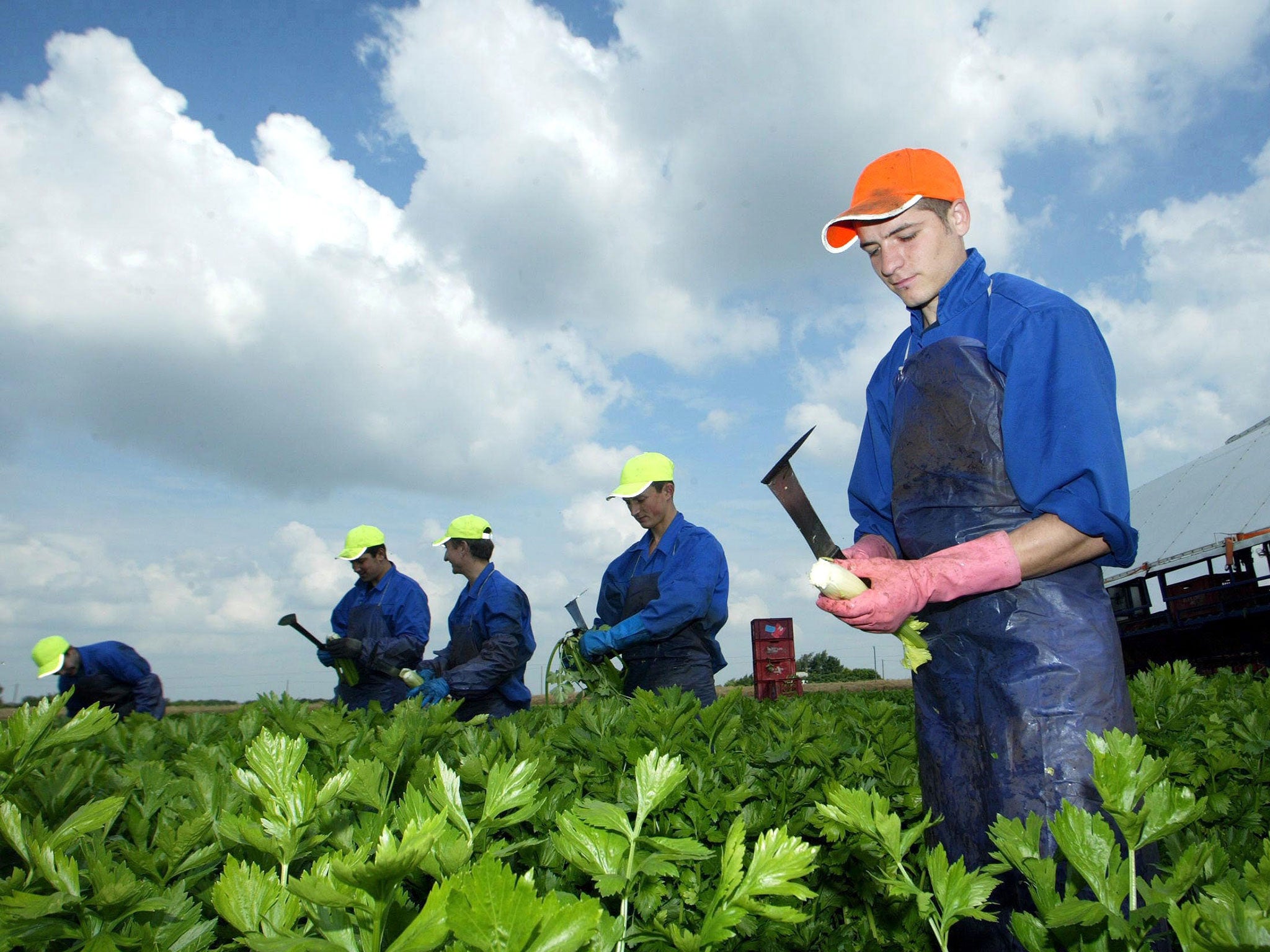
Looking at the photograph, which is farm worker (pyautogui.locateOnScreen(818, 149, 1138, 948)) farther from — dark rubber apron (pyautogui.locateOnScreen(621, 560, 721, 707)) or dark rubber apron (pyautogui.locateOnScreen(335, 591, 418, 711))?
dark rubber apron (pyautogui.locateOnScreen(335, 591, 418, 711))

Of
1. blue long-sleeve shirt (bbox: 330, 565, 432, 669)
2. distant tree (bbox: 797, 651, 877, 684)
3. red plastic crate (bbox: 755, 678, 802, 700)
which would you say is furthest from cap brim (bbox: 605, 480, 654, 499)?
distant tree (bbox: 797, 651, 877, 684)

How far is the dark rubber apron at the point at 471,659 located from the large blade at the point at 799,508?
4136mm

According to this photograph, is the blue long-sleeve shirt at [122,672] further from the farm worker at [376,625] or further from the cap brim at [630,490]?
the cap brim at [630,490]

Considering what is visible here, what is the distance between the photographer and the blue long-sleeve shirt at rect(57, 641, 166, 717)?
29.0 feet

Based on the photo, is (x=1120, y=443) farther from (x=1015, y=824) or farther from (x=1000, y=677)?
(x=1015, y=824)

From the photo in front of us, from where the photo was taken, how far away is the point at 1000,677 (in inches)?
79.3

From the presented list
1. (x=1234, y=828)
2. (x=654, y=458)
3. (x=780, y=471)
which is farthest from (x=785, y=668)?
(x=780, y=471)

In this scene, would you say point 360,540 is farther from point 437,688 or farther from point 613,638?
point 613,638

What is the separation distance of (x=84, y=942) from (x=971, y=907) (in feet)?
3.79

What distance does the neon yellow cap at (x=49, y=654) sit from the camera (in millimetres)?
9086

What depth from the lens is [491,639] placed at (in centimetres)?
635

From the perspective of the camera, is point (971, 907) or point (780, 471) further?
point (780, 471)

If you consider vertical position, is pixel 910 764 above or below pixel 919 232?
below

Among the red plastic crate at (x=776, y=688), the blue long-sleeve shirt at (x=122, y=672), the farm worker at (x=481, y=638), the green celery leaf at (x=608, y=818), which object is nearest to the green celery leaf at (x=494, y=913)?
the green celery leaf at (x=608, y=818)
